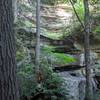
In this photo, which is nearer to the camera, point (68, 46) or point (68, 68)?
point (68, 68)

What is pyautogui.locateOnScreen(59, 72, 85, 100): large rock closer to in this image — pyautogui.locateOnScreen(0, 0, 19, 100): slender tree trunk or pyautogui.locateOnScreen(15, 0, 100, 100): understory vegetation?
pyautogui.locateOnScreen(15, 0, 100, 100): understory vegetation

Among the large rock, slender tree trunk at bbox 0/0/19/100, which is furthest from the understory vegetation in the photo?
slender tree trunk at bbox 0/0/19/100

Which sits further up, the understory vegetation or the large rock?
the understory vegetation

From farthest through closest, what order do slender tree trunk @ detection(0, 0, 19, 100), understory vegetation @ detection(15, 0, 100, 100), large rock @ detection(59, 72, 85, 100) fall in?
1. large rock @ detection(59, 72, 85, 100)
2. understory vegetation @ detection(15, 0, 100, 100)
3. slender tree trunk @ detection(0, 0, 19, 100)

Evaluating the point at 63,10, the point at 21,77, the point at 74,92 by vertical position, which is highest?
the point at 63,10

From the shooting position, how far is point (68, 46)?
12.1 meters

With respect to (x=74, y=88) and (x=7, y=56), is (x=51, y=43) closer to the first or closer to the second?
(x=74, y=88)

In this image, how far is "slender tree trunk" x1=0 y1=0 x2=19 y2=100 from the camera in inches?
122

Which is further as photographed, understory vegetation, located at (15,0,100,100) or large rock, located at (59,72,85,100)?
large rock, located at (59,72,85,100)

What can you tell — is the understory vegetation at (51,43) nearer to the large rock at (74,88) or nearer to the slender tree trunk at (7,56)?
the large rock at (74,88)

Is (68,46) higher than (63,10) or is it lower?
lower

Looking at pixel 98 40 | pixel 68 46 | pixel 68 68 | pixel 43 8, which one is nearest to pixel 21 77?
pixel 68 68

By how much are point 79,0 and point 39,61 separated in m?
4.67

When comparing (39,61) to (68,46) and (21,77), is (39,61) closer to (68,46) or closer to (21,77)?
(21,77)
